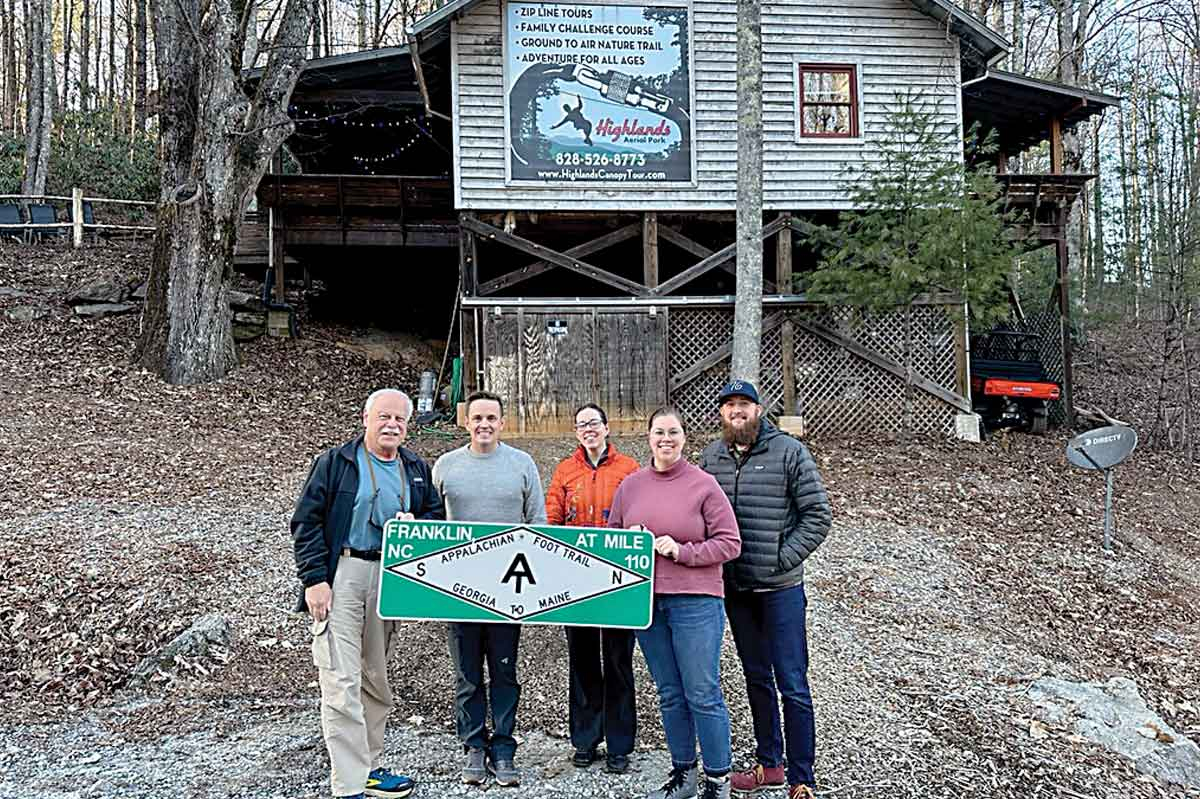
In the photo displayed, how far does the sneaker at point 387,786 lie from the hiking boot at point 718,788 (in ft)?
4.43

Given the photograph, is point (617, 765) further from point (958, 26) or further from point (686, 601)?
point (958, 26)

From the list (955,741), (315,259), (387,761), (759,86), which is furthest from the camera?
(315,259)

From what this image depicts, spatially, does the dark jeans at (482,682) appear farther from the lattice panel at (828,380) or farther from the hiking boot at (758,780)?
the lattice panel at (828,380)

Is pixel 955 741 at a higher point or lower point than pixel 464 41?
lower

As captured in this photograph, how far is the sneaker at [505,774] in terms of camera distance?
4188 millimetres

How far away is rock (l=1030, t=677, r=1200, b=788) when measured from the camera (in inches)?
195

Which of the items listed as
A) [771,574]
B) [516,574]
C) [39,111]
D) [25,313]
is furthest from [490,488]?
[39,111]

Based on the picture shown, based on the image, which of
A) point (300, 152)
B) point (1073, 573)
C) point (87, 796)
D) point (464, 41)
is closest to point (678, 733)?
point (87, 796)

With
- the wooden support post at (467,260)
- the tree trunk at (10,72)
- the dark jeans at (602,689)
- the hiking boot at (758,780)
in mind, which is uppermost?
the tree trunk at (10,72)

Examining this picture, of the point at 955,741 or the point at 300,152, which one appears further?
the point at 300,152

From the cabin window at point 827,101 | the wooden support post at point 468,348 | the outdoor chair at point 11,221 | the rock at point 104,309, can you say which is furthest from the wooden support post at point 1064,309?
the outdoor chair at point 11,221

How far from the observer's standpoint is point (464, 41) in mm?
12367

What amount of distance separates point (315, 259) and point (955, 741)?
49.7 feet

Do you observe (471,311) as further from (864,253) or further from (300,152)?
(300,152)
